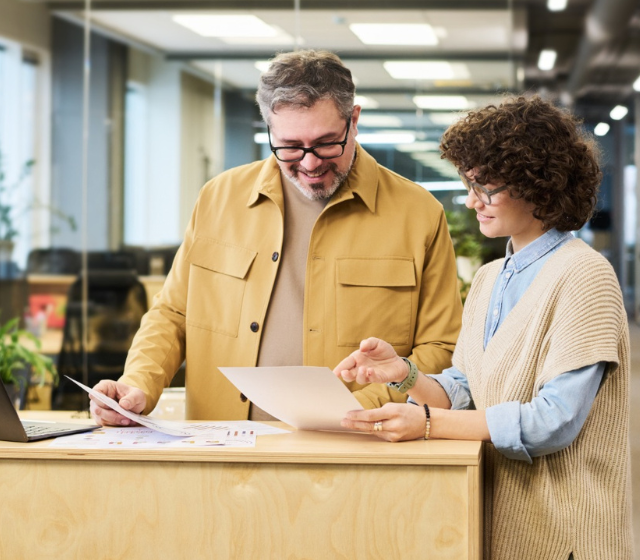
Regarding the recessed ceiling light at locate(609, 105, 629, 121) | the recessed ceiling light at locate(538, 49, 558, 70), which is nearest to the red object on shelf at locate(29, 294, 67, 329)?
the recessed ceiling light at locate(538, 49, 558, 70)

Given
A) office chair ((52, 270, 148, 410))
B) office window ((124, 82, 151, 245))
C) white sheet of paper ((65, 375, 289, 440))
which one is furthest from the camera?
office chair ((52, 270, 148, 410))

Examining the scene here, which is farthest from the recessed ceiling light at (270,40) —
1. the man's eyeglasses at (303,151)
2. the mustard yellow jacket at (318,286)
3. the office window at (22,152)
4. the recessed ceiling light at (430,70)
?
the man's eyeglasses at (303,151)

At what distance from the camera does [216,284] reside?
223 cm

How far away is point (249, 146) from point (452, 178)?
118cm

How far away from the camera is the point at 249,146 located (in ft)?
16.7

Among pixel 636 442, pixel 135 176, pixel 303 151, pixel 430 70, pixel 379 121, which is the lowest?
pixel 636 442

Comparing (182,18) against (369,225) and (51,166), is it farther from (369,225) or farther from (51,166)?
(369,225)

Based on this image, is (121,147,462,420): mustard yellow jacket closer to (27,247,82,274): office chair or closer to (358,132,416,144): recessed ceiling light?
(358,132,416,144): recessed ceiling light

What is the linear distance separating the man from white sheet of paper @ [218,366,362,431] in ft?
1.24

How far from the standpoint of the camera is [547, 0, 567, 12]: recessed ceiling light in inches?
212

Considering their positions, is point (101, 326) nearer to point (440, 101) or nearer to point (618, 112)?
point (440, 101)

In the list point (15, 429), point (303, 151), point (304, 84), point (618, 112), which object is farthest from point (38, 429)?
point (618, 112)

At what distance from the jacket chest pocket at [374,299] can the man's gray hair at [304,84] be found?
371mm

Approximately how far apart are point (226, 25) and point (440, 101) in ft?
4.38
